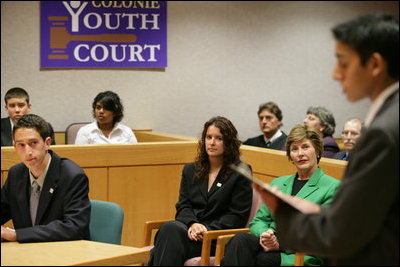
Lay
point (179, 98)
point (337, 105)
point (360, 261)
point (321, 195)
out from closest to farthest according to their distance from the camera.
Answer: point (360, 261), point (321, 195), point (179, 98), point (337, 105)

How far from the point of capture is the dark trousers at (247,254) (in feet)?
12.8

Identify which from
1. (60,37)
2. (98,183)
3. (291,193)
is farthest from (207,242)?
(60,37)

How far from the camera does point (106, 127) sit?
20.7ft

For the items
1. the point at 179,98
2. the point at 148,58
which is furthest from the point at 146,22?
the point at 179,98

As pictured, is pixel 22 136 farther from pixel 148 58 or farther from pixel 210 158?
pixel 148 58

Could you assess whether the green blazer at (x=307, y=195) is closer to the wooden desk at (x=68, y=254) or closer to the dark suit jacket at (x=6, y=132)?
the wooden desk at (x=68, y=254)

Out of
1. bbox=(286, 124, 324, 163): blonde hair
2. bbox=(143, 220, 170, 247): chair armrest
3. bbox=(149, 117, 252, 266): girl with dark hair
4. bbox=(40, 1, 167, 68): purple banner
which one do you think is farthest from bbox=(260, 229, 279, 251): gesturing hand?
bbox=(40, 1, 167, 68): purple banner

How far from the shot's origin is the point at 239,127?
786 cm

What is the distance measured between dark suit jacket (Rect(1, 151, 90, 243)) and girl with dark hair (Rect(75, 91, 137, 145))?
2.85 metres

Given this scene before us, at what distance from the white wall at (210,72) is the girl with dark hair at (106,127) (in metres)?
0.95

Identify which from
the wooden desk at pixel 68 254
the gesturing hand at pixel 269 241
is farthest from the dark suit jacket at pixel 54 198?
the gesturing hand at pixel 269 241

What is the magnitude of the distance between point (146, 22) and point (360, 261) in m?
5.96

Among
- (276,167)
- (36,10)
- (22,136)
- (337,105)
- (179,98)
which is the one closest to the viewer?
(22,136)

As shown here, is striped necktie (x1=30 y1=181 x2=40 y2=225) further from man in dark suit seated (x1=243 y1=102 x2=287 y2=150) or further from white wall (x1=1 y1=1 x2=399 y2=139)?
white wall (x1=1 y1=1 x2=399 y2=139)
